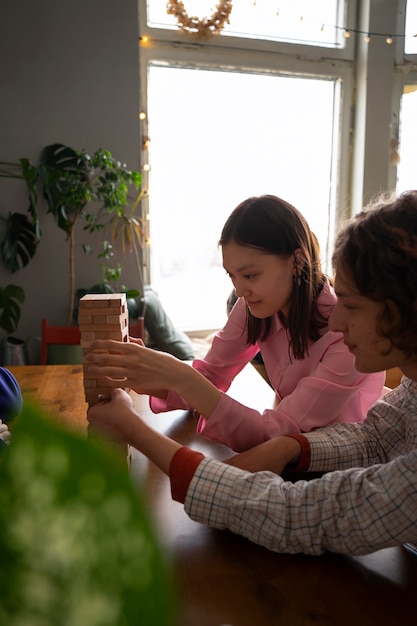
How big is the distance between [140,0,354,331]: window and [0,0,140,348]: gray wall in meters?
0.27

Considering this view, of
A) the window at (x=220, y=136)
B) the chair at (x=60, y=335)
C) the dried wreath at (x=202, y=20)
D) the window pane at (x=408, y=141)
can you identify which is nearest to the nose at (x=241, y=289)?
the chair at (x=60, y=335)

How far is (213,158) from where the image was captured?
3.87 m

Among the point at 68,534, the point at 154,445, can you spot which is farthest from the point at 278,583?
the point at 68,534

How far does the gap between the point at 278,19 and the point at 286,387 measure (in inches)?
134

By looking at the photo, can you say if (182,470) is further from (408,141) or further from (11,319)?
(408,141)

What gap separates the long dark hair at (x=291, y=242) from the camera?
1264 millimetres

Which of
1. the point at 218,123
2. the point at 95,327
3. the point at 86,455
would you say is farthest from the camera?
the point at 218,123

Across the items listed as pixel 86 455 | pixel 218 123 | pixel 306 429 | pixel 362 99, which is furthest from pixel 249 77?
pixel 86 455

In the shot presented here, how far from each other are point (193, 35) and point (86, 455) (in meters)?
3.91

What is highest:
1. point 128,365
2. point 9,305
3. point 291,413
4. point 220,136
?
Answer: point 220,136

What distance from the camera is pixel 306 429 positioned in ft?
3.78

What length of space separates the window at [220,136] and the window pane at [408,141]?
458mm

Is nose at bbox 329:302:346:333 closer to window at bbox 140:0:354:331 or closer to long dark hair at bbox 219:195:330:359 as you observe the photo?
long dark hair at bbox 219:195:330:359

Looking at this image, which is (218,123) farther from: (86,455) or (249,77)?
(86,455)
